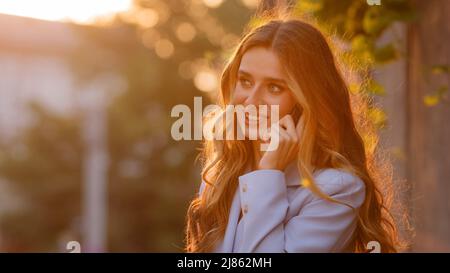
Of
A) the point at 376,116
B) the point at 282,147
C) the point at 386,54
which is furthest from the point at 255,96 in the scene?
the point at 386,54

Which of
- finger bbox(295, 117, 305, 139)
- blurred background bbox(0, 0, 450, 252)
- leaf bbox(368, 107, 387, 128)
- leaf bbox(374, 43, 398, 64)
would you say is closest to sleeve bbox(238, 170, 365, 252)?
finger bbox(295, 117, 305, 139)

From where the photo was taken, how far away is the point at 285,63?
7.58 feet

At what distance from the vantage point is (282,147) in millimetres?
2312

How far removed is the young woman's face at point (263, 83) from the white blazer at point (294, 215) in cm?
19

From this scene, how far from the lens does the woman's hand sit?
7.58ft

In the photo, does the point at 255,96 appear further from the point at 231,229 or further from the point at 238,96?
the point at 231,229

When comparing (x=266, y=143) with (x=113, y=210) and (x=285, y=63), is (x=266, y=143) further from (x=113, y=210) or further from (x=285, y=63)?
(x=113, y=210)

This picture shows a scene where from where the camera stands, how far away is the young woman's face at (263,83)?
2301mm

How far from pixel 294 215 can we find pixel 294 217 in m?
0.04

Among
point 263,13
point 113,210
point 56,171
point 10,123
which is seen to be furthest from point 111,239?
point 263,13

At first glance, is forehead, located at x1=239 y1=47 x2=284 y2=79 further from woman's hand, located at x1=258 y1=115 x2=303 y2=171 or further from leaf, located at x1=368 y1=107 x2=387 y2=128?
leaf, located at x1=368 y1=107 x2=387 y2=128

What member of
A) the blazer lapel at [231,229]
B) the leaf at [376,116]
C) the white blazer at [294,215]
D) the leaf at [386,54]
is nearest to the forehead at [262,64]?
the white blazer at [294,215]

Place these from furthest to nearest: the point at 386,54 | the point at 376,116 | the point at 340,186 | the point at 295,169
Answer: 1. the point at 386,54
2. the point at 376,116
3. the point at 295,169
4. the point at 340,186
